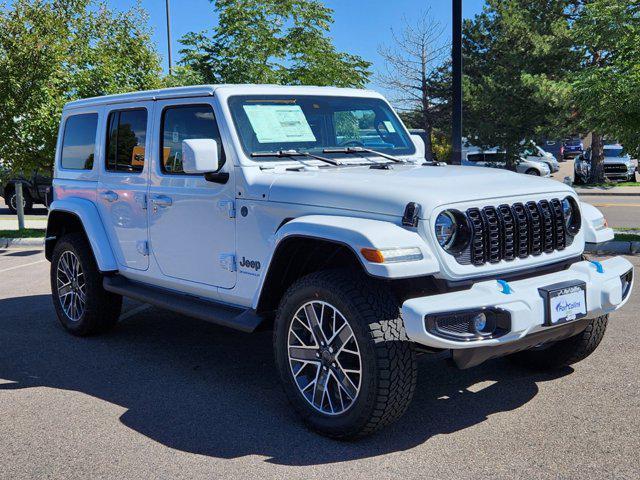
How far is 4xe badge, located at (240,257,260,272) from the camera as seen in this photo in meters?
4.57

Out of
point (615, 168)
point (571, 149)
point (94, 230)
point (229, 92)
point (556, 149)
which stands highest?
point (571, 149)

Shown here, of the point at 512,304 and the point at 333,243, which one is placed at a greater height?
the point at 333,243

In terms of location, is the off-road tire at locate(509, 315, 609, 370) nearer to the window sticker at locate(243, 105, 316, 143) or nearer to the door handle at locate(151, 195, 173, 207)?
the window sticker at locate(243, 105, 316, 143)

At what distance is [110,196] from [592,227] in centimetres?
371

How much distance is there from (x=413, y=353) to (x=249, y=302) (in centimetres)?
132

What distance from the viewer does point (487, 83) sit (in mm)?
29484

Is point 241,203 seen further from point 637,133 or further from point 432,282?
point 637,133

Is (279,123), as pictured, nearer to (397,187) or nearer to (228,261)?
(228,261)

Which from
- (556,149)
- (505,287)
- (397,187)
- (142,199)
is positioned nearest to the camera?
(505,287)

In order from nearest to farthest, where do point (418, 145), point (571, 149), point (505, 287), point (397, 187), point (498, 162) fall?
point (505, 287)
point (397, 187)
point (418, 145)
point (498, 162)
point (571, 149)

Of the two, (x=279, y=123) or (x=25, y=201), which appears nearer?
(x=279, y=123)

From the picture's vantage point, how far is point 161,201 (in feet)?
17.5

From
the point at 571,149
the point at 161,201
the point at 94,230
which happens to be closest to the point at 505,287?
the point at 161,201

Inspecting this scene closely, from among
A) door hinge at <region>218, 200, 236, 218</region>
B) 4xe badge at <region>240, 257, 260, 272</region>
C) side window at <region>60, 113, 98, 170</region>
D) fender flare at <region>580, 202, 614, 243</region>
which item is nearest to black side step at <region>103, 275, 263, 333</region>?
4xe badge at <region>240, 257, 260, 272</region>
